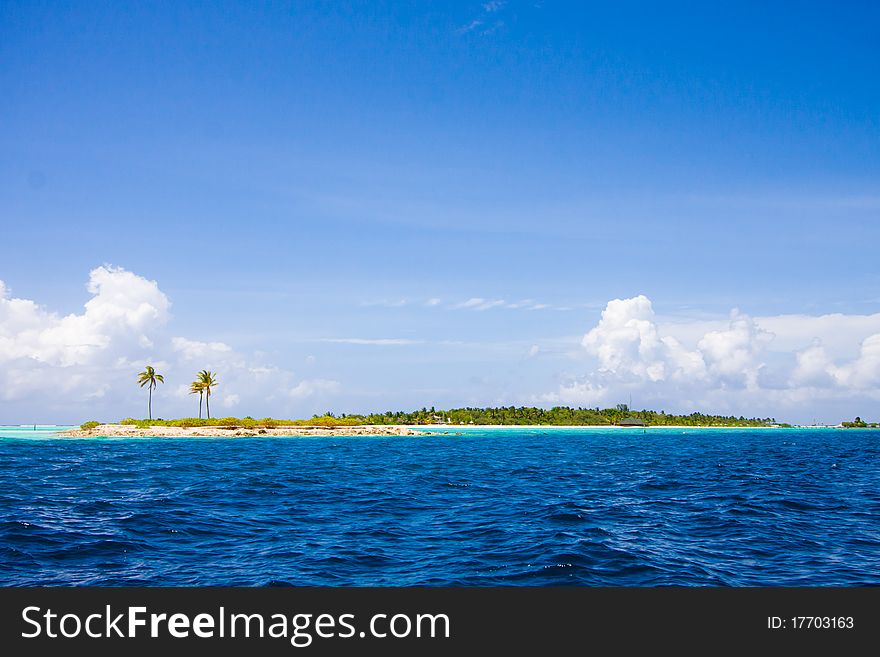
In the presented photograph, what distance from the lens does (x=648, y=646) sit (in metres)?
8.56

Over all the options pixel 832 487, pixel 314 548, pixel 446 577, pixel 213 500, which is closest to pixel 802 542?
pixel 446 577

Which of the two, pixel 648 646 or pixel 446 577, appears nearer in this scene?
pixel 648 646

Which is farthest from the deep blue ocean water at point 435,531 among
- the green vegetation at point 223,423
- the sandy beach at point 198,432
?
the green vegetation at point 223,423

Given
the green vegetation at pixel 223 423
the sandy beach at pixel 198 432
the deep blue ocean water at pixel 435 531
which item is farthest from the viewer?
the green vegetation at pixel 223 423

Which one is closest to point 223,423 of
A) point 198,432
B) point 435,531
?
point 198,432

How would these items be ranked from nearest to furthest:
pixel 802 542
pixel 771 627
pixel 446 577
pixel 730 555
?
pixel 771 627 < pixel 446 577 < pixel 730 555 < pixel 802 542

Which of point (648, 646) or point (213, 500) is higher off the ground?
point (648, 646)

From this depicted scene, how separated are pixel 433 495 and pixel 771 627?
27.6 m

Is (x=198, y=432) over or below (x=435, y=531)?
below

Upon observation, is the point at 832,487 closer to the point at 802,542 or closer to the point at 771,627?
the point at 802,542

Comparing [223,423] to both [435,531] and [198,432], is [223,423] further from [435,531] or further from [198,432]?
[435,531]

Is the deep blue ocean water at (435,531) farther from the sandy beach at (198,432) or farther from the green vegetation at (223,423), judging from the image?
the green vegetation at (223,423)

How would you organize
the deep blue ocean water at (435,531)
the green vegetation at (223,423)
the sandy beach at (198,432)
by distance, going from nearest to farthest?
the deep blue ocean water at (435,531) < the sandy beach at (198,432) < the green vegetation at (223,423)

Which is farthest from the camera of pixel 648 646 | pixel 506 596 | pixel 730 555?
pixel 730 555
